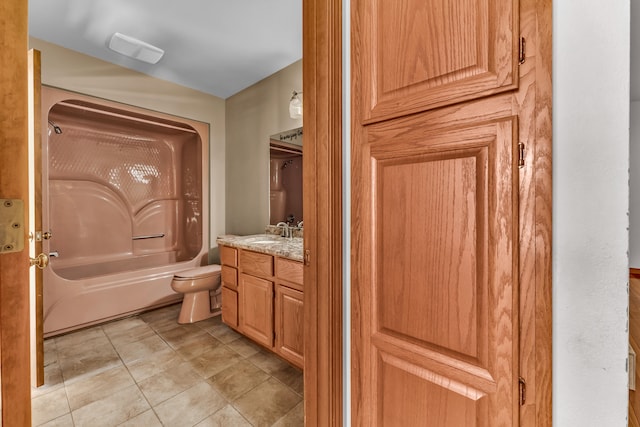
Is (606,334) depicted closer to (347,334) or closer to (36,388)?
(347,334)

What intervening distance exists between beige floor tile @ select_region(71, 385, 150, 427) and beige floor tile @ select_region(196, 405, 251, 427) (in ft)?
1.22

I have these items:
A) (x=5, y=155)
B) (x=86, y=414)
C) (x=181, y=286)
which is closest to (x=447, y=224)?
(x=5, y=155)

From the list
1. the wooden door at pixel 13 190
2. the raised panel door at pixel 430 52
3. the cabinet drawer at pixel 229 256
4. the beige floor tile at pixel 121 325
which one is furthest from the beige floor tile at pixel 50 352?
the raised panel door at pixel 430 52

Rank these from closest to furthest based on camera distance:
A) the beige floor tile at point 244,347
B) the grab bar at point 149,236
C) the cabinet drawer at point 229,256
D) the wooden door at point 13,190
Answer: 1. the wooden door at point 13,190
2. the beige floor tile at point 244,347
3. the cabinet drawer at point 229,256
4. the grab bar at point 149,236

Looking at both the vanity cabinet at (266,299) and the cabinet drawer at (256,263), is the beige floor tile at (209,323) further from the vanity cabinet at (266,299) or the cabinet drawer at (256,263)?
the cabinet drawer at (256,263)

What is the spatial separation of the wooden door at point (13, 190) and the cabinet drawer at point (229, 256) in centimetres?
164

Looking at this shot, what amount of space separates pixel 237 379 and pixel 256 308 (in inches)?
17.3

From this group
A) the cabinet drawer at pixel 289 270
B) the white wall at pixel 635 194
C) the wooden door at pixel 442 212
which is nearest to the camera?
the wooden door at pixel 442 212

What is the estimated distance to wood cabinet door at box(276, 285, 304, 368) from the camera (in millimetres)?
1648

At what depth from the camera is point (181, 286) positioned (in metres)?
2.37

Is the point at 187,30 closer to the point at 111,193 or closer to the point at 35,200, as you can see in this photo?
the point at 35,200

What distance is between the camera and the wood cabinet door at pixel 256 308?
6.02ft

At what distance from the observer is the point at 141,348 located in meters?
2.06

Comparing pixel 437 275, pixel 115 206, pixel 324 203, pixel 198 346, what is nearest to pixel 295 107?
pixel 324 203
